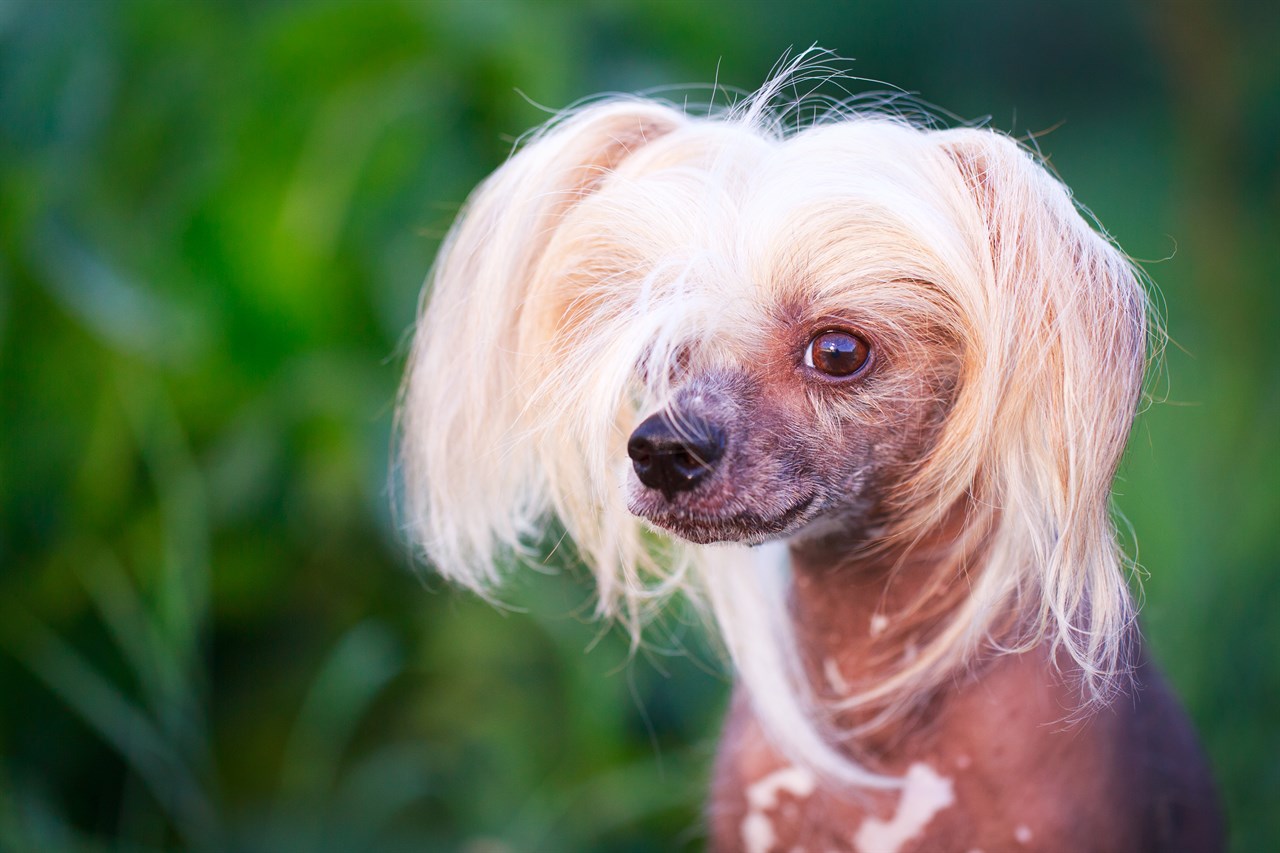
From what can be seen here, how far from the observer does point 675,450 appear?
509 mm

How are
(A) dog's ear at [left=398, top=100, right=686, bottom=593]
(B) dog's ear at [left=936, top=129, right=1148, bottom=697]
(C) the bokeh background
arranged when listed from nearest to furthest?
(B) dog's ear at [left=936, top=129, right=1148, bottom=697], (A) dog's ear at [left=398, top=100, right=686, bottom=593], (C) the bokeh background

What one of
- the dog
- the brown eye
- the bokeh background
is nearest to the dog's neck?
the dog

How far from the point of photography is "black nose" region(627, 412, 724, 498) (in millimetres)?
503

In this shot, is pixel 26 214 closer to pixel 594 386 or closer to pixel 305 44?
pixel 305 44

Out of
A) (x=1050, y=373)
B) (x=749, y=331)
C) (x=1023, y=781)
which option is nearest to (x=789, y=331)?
(x=749, y=331)

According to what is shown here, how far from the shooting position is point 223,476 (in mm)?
1251

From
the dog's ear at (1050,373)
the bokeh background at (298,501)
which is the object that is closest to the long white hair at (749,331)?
the dog's ear at (1050,373)

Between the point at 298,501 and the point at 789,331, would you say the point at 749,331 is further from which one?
the point at 298,501

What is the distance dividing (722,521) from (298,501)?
907 mm

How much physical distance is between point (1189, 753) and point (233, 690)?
43.8 inches

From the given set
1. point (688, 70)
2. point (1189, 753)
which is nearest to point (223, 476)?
point (688, 70)

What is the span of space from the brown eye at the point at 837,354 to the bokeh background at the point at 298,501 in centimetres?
68

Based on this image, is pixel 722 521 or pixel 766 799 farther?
pixel 766 799

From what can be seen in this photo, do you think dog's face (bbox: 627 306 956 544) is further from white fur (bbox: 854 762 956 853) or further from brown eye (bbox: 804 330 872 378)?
white fur (bbox: 854 762 956 853)
